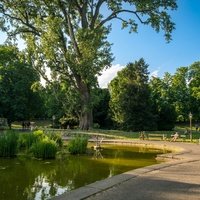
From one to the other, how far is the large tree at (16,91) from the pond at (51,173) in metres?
37.2

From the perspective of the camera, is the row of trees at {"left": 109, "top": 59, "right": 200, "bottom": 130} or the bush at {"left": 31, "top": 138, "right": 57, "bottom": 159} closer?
the bush at {"left": 31, "top": 138, "right": 57, "bottom": 159}

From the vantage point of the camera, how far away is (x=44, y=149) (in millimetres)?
19719

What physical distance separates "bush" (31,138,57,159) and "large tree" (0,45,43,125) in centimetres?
3695

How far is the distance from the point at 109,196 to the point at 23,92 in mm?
50287

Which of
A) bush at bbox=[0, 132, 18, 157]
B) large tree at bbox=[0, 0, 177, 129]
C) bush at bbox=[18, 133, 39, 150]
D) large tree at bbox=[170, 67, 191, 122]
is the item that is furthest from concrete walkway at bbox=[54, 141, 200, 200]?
large tree at bbox=[170, 67, 191, 122]

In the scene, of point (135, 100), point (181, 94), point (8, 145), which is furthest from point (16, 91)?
point (8, 145)

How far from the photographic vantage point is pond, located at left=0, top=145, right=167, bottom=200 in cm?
1178

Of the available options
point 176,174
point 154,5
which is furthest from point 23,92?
point 176,174

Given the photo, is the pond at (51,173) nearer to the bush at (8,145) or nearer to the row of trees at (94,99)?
the bush at (8,145)

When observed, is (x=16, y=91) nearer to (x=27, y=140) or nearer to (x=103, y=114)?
(x=103, y=114)

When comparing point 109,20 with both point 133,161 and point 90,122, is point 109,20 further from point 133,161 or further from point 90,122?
point 133,161

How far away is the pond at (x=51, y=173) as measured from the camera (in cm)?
1178

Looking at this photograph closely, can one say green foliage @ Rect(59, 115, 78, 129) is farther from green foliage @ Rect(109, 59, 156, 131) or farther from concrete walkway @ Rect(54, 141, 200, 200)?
concrete walkway @ Rect(54, 141, 200, 200)

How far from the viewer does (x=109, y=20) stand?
47.6 meters
